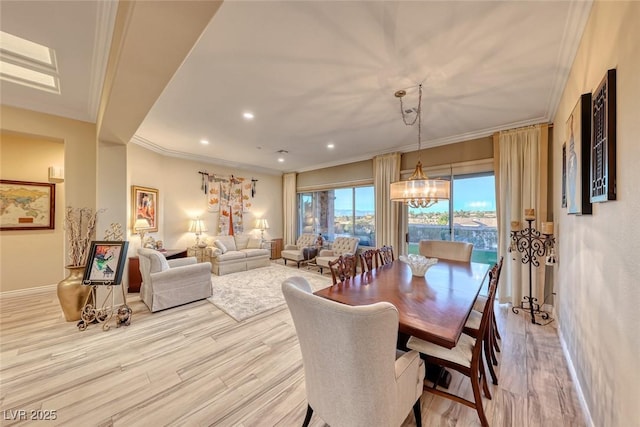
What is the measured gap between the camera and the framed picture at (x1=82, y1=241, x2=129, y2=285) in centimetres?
282

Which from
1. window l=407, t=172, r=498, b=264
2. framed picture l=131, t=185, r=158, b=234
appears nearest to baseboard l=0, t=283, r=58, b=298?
framed picture l=131, t=185, r=158, b=234

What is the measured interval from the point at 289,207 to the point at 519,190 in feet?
18.6

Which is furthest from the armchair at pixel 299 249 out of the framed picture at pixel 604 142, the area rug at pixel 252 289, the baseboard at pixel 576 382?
the framed picture at pixel 604 142

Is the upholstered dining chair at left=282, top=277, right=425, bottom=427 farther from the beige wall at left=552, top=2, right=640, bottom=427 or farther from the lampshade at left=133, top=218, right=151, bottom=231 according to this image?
the lampshade at left=133, top=218, right=151, bottom=231

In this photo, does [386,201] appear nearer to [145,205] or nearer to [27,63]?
[145,205]

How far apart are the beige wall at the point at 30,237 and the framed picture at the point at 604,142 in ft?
20.0

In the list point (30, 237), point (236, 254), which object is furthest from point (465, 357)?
point (30, 237)

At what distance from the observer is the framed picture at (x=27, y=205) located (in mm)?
3707

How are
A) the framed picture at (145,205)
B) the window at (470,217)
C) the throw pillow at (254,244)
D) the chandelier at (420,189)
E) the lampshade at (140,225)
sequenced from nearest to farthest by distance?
the chandelier at (420,189) → the window at (470,217) → the lampshade at (140,225) → the framed picture at (145,205) → the throw pillow at (254,244)

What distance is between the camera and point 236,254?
5.59 meters

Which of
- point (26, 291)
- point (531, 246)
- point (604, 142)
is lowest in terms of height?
point (26, 291)

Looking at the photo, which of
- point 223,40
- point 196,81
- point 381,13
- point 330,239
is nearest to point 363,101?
point 381,13

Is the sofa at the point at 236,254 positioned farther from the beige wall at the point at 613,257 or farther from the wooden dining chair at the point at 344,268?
the beige wall at the point at 613,257

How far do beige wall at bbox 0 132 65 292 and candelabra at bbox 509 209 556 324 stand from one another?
7.11m
